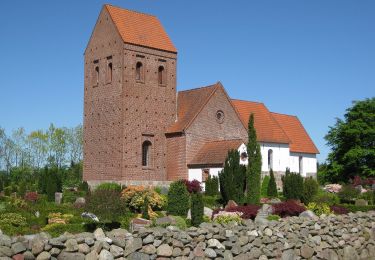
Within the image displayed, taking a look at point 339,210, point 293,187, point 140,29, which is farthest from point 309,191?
point 140,29

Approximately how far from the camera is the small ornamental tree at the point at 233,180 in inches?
1098

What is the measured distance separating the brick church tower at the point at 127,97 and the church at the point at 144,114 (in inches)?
2.7

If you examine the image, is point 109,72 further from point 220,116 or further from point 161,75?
point 220,116

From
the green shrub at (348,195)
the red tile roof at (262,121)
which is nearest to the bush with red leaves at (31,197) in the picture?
the green shrub at (348,195)

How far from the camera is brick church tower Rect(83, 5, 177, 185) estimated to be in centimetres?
3684

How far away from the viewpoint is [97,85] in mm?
39250

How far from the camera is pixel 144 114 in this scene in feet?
124

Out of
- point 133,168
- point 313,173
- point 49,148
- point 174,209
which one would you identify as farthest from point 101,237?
point 49,148

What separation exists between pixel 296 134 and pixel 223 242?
120 ft

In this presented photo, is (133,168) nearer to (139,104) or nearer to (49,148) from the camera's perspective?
(139,104)

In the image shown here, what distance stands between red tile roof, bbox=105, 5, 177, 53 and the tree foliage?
19091 mm

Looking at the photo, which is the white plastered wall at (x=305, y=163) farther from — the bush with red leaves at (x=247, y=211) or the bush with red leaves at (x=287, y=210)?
the bush with red leaves at (x=247, y=211)

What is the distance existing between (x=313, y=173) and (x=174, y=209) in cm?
2886

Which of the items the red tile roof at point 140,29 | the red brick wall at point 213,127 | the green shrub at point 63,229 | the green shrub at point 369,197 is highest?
the red tile roof at point 140,29
